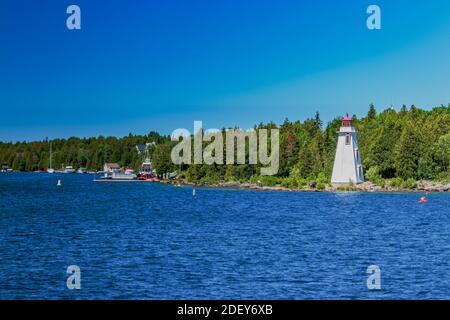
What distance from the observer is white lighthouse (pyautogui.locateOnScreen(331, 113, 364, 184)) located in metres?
98.6

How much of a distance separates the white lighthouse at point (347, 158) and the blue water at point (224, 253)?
31.2 meters

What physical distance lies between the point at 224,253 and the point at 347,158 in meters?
65.2

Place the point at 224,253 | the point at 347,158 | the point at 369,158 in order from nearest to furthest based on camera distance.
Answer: the point at 224,253 < the point at 347,158 < the point at 369,158

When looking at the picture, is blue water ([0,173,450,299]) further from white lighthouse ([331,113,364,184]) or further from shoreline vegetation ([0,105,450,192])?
shoreline vegetation ([0,105,450,192])

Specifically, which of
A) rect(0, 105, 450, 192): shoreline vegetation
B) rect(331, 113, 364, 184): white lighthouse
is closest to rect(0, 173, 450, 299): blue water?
rect(331, 113, 364, 184): white lighthouse

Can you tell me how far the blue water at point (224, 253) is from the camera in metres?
28.1

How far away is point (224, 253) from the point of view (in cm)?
3753

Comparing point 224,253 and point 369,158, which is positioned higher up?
point 369,158

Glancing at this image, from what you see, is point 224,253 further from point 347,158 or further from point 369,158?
point 369,158

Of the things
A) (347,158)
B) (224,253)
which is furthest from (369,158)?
(224,253)

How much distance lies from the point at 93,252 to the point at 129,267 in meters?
5.78

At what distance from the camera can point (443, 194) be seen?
97938 millimetres

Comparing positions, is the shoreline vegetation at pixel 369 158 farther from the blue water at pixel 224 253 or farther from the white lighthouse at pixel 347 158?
the blue water at pixel 224 253

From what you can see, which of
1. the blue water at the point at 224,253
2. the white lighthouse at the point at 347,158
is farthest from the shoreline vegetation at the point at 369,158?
the blue water at the point at 224,253
